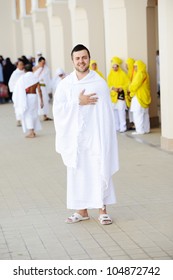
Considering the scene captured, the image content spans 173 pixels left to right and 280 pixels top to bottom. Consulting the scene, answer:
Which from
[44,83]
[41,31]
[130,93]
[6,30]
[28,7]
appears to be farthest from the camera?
[6,30]

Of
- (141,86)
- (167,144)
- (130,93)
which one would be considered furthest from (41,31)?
(167,144)

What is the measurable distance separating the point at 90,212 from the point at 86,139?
1.05 metres

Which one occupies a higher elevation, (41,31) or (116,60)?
(41,31)

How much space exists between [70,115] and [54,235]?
1186 millimetres

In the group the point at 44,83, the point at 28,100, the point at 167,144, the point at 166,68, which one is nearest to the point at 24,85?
the point at 28,100

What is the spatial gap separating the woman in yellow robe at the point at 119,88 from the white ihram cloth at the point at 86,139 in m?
7.32

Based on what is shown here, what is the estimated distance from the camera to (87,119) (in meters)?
6.64

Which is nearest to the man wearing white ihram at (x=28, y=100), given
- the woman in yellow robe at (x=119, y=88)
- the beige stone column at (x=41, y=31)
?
the woman in yellow robe at (x=119, y=88)

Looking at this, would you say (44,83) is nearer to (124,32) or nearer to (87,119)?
(124,32)

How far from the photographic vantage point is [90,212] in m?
7.36

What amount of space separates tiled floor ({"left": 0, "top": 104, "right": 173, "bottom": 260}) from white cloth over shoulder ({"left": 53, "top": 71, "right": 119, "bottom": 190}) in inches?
25.3

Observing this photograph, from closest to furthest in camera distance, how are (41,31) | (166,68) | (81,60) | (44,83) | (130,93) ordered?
(81,60) → (166,68) → (130,93) → (44,83) → (41,31)

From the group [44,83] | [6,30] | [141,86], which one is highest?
[6,30]

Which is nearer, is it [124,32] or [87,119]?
[87,119]
